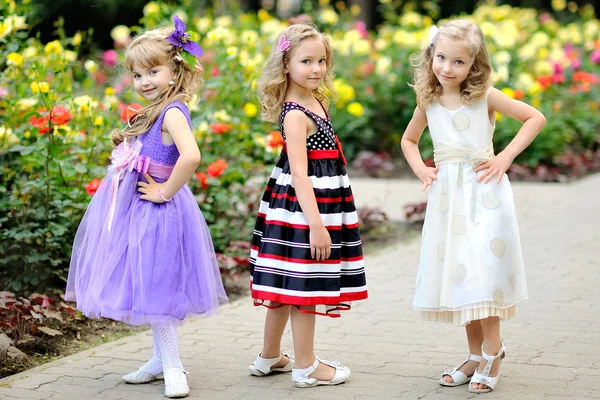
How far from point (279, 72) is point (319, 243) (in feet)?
2.31

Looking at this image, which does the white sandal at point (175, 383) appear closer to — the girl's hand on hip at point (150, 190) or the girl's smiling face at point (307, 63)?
the girl's hand on hip at point (150, 190)

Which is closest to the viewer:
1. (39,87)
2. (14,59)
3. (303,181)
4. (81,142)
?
(303,181)

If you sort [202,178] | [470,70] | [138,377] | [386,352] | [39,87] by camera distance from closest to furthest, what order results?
[470,70]
[138,377]
[386,352]
[39,87]
[202,178]

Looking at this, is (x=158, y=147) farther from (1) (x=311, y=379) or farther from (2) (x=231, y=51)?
(2) (x=231, y=51)

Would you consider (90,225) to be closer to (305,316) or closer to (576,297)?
(305,316)

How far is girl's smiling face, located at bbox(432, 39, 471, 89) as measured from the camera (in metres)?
3.59

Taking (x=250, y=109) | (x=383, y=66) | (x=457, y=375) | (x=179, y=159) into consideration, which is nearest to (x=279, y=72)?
(x=179, y=159)

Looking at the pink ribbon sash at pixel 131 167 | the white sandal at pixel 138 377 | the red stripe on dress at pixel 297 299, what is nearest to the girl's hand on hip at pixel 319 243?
the red stripe on dress at pixel 297 299

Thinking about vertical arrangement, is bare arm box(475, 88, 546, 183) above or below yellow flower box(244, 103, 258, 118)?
below

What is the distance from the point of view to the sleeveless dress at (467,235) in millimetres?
3578

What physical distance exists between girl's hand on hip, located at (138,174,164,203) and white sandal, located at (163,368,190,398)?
2.22 feet

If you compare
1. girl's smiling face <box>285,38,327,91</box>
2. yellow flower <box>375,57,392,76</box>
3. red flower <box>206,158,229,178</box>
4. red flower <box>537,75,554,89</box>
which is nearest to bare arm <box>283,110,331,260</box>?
girl's smiling face <box>285,38,327,91</box>

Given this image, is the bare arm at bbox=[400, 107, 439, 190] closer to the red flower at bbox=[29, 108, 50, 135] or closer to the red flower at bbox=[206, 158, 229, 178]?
the red flower at bbox=[206, 158, 229, 178]

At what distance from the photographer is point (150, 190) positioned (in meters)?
3.67
